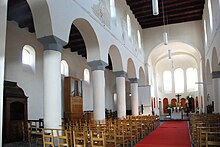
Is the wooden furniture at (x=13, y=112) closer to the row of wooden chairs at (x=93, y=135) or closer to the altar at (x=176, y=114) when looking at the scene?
the row of wooden chairs at (x=93, y=135)

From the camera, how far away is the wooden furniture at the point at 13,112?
9.52 meters

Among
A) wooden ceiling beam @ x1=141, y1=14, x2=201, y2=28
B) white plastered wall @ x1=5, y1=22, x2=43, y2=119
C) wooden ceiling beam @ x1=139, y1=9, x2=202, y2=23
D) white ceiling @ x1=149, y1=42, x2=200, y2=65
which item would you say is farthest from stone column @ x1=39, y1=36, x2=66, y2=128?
white ceiling @ x1=149, y1=42, x2=200, y2=65

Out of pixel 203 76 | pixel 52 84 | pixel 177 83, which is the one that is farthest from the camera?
pixel 177 83

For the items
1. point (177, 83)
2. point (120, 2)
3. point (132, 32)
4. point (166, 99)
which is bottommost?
point (166, 99)

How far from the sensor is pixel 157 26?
73.2 feet

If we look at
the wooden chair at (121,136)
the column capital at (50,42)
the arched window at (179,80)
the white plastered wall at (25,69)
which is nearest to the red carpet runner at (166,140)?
the wooden chair at (121,136)

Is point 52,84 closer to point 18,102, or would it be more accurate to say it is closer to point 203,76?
point 18,102

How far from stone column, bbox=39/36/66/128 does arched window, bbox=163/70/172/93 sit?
26.1m

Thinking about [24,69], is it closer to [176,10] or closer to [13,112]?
[13,112]

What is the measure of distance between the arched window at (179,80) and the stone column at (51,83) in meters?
26.2

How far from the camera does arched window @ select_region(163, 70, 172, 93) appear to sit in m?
31.7

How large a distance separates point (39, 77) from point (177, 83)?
72.8 ft

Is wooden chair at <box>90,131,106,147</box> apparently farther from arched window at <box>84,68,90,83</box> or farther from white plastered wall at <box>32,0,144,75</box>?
arched window at <box>84,68,90,83</box>

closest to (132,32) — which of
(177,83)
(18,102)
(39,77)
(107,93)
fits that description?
(107,93)
